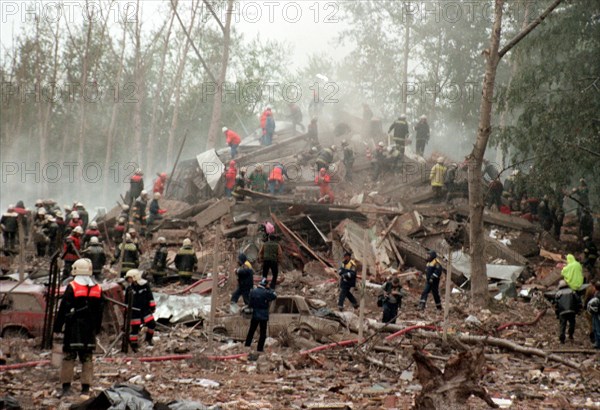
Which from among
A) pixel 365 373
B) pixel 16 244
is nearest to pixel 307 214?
pixel 16 244

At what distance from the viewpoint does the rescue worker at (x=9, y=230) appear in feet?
77.9

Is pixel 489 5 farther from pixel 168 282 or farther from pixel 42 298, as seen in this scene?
pixel 42 298

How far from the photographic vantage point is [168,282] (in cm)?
2014

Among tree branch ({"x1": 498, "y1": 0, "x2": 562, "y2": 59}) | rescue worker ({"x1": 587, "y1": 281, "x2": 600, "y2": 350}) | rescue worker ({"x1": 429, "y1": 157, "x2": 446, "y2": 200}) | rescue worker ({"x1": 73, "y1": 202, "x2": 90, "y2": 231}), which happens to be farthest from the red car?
rescue worker ({"x1": 429, "y1": 157, "x2": 446, "y2": 200})

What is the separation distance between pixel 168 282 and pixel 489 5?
2774 centimetres

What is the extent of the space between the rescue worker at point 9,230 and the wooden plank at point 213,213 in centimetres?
599

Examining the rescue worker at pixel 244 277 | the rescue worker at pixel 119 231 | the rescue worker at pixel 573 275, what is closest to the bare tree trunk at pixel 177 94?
the rescue worker at pixel 119 231

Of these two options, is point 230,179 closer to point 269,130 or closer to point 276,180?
point 276,180

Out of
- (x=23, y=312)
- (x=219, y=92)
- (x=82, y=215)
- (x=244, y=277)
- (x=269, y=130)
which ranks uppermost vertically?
(x=219, y=92)

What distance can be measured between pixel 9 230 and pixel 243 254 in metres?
11.4

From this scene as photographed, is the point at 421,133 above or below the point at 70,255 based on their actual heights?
above

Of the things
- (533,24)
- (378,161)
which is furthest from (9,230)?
(533,24)

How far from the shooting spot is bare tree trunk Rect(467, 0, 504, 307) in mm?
17578

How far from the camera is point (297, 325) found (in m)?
14.3
